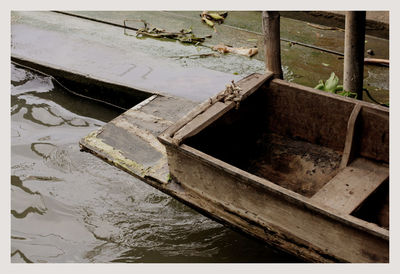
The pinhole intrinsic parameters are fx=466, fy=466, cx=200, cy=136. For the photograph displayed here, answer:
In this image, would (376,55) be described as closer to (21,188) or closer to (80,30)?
(80,30)

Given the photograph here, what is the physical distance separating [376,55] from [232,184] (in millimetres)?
3524

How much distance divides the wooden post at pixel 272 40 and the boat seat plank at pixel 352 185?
96cm

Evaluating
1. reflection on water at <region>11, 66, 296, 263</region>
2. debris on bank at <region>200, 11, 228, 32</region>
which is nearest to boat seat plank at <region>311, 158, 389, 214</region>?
reflection on water at <region>11, 66, 296, 263</region>

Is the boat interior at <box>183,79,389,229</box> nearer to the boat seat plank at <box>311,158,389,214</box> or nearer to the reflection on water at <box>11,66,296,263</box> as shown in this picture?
the boat seat plank at <box>311,158,389,214</box>

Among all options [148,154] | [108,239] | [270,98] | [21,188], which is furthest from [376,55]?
[21,188]

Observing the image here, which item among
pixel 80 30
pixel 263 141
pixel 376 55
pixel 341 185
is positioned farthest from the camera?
pixel 80 30

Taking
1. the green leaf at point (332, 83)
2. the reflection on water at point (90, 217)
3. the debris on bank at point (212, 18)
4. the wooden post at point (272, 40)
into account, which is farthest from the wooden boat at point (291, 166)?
the debris on bank at point (212, 18)

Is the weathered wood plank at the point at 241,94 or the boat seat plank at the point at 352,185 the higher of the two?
the weathered wood plank at the point at 241,94

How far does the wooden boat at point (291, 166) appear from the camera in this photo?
8.25 feet

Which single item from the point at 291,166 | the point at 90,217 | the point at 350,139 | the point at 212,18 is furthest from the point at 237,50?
the point at 90,217

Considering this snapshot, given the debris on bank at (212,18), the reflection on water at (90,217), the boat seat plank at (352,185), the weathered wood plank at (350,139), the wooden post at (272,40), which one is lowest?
the reflection on water at (90,217)

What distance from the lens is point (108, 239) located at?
358 centimetres

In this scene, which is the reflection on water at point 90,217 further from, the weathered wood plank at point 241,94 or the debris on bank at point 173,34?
the debris on bank at point 173,34

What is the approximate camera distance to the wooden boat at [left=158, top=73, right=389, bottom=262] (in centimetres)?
251
